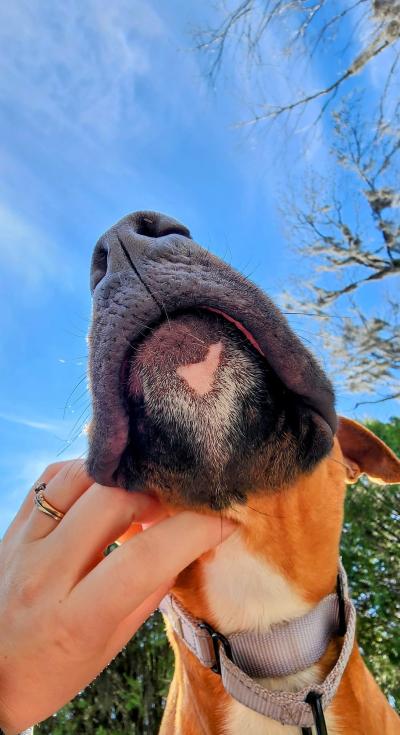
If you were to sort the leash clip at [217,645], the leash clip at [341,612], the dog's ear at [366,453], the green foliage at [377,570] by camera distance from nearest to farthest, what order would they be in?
the leash clip at [217,645], the leash clip at [341,612], the dog's ear at [366,453], the green foliage at [377,570]

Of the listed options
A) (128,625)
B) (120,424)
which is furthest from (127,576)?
(120,424)

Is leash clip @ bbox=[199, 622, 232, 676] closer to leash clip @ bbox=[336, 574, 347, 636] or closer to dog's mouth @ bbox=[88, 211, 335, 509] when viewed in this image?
leash clip @ bbox=[336, 574, 347, 636]

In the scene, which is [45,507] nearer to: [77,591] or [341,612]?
[77,591]

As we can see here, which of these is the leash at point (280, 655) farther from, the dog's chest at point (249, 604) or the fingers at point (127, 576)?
the fingers at point (127, 576)

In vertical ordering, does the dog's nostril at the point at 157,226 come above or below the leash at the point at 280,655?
above

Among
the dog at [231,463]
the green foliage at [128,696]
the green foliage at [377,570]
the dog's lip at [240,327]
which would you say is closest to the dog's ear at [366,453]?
the dog at [231,463]

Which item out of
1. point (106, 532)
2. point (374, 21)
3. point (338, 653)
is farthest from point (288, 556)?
point (374, 21)

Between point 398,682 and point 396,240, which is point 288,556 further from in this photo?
point 396,240

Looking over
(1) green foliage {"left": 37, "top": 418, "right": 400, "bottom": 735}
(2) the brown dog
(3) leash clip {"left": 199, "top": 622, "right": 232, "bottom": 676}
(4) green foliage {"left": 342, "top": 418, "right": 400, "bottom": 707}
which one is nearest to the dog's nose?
(2) the brown dog
